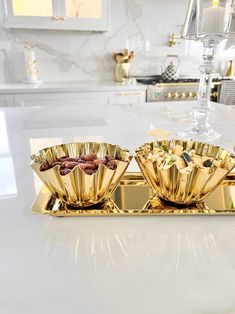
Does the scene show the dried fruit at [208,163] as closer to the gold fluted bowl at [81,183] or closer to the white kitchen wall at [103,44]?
the gold fluted bowl at [81,183]

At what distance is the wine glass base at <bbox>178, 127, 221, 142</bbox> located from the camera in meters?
0.89

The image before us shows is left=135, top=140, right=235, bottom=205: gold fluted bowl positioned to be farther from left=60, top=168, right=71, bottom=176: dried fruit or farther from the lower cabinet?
the lower cabinet

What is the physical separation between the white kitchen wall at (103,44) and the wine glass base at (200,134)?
6.61 ft

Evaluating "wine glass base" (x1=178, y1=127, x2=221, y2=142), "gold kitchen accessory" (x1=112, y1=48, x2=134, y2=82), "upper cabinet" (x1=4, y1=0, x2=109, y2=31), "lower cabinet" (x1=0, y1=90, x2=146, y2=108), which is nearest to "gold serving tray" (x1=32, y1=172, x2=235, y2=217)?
"wine glass base" (x1=178, y1=127, x2=221, y2=142)

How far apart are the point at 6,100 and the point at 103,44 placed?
1151 millimetres

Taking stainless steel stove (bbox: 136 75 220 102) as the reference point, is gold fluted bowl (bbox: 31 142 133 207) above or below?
above

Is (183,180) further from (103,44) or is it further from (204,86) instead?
(103,44)

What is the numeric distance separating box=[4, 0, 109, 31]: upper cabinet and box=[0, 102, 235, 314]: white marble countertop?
2.09 meters

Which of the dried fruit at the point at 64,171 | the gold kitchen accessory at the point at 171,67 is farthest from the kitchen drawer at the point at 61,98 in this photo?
the dried fruit at the point at 64,171

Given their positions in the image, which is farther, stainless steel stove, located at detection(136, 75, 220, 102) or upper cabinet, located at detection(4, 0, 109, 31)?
stainless steel stove, located at detection(136, 75, 220, 102)

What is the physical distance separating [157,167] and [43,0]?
92.1 inches

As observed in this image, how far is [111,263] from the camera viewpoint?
0.34 m

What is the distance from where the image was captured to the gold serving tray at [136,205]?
0.45m

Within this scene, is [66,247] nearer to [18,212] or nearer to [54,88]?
[18,212]
